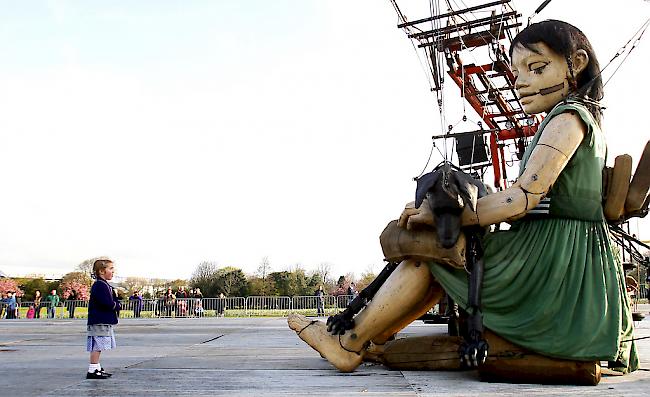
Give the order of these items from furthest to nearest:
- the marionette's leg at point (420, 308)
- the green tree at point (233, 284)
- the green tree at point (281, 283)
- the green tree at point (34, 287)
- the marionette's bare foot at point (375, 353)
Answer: the green tree at point (34, 287) < the green tree at point (281, 283) < the green tree at point (233, 284) < the marionette's bare foot at point (375, 353) < the marionette's leg at point (420, 308)

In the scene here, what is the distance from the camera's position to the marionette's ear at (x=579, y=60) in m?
3.73

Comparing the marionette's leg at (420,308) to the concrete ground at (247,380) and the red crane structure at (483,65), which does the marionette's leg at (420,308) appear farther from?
the red crane structure at (483,65)

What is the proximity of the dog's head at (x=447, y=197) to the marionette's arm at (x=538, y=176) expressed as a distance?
10 centimetres

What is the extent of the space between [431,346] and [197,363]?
71.5 inches

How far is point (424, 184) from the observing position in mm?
3398

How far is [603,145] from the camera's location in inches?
147

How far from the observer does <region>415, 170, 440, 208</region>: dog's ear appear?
3.37 meters

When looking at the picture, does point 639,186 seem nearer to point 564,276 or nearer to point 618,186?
point 618,186

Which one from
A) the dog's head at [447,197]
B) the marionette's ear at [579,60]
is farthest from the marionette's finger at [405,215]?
the marionette's ear at [579,60]

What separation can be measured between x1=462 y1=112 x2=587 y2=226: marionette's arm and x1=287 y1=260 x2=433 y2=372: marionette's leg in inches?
20.1

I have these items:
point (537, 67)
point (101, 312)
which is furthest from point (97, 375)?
point (537, 67)

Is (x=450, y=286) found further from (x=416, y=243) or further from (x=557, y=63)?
(x=557, y=63)

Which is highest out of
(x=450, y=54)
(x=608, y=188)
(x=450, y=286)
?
(x=450, y=54)

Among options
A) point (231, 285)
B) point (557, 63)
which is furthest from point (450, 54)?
point (231, 285)
